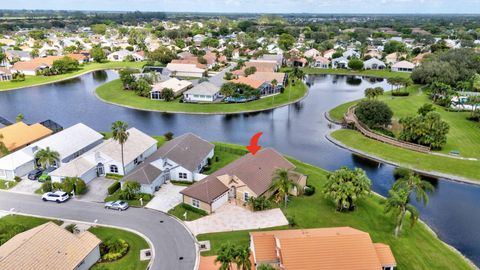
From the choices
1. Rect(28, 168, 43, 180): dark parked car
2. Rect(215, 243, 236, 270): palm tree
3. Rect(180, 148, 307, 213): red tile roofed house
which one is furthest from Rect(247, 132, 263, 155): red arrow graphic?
Rect(215, 243, 236, 270): palm tree

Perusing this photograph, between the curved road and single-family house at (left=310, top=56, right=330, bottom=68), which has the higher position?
single-family house at (left=310, top=56, right=330, bottom=68)

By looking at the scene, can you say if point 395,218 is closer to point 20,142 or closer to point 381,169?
point 381,169

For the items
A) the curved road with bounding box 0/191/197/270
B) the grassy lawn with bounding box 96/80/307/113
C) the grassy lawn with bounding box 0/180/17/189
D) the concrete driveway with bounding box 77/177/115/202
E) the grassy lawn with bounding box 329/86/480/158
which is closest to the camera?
the curved road with bounding box 0/191/197/270

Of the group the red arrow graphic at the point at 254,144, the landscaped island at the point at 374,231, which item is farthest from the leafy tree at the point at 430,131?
the red arrow graphic at the point at 254,144

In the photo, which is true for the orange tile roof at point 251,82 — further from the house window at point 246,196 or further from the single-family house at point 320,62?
the house window at point 246,196

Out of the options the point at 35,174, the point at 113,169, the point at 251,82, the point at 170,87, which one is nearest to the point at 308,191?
the point at 113,169

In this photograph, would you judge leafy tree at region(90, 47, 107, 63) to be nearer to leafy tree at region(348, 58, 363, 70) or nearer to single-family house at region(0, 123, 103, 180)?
single-family house at region(0, 123, 103, 180)

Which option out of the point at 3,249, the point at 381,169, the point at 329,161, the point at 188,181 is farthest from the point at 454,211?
the point at 3,249
